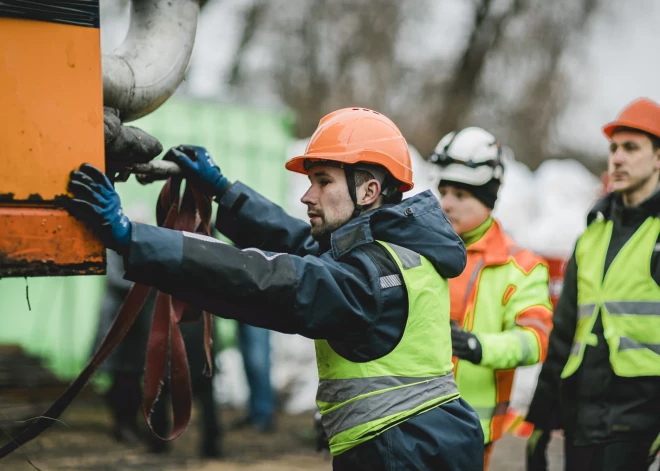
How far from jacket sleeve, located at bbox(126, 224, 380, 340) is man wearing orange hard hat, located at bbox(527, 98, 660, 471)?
1.81m

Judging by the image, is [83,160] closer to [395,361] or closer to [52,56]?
[52,56]

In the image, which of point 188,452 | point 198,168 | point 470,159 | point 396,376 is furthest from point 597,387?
point 188,452

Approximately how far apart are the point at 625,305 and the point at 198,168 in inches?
78.9

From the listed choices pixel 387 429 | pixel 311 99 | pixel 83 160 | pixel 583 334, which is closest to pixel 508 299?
pixel 583 334

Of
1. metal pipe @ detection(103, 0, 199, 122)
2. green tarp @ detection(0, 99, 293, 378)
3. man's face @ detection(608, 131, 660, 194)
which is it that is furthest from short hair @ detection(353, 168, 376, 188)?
green tarp @ detection(0, 99, 293, 378)

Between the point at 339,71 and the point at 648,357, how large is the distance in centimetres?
1681

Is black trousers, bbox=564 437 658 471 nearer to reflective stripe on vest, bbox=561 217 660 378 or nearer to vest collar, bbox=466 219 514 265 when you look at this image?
reflective stripe on vest, bbox=561 217 660 378

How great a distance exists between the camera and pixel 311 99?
19641 millimetres

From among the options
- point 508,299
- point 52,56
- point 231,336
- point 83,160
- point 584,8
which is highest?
point 584,8

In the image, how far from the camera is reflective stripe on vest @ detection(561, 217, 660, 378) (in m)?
3.76

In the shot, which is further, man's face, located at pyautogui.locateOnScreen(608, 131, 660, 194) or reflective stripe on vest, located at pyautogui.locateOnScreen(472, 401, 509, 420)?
man's face, located at pyautogui.locateOnScreen(608, 131, 660, 194)

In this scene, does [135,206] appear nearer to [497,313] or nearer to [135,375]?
[135,375]

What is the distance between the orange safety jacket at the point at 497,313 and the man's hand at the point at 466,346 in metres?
→ 0.16

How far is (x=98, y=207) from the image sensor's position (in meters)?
2.12
